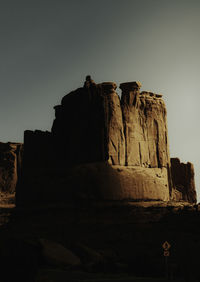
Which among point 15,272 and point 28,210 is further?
point 28,210

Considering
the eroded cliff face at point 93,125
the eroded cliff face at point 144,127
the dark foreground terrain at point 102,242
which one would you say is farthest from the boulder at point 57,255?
the eroded cliff face at point 144,127

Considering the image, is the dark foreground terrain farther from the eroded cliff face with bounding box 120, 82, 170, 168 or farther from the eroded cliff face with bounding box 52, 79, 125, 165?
the eroded cliff face with bounding box 120, 82, 170, 168

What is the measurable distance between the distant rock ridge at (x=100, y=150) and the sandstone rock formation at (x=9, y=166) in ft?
82.2

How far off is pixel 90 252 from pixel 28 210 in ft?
34.4

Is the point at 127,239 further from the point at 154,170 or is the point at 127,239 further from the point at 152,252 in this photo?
the point at 154,170

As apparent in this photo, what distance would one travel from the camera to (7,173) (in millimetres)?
62844

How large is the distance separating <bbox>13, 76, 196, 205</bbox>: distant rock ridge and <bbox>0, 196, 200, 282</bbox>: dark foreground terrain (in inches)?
56.1

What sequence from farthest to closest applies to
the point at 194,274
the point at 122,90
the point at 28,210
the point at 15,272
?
the point at 122,90 < the point at 28,210 < the point at 194,274 < the point at 15,272

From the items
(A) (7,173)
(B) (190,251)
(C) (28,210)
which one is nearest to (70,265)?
(B) (190,251)

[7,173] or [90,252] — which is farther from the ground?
[7,173]

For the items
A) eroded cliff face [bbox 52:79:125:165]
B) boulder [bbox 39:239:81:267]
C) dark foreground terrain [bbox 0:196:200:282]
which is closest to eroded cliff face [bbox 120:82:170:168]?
eroded cliff face [bbox 52:79:125:165]

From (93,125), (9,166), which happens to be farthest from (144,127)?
(9,166)

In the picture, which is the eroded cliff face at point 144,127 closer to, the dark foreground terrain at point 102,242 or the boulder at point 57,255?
the dark foreground terrain at point 102,242

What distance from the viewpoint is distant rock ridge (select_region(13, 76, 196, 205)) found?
33.4 m
